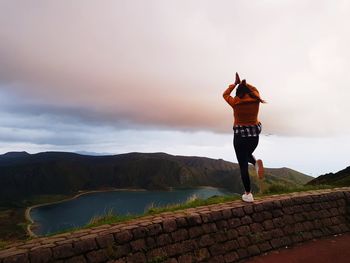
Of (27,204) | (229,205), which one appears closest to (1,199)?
(27,204)

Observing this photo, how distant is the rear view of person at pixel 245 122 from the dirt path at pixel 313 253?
168cm

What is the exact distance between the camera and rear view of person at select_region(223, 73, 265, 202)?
7.52 meters

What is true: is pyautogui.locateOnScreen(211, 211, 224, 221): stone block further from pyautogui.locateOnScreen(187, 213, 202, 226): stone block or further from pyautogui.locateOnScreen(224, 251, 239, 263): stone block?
pyautogui.locateOnScreen(224, 251, 239, 263): stone block

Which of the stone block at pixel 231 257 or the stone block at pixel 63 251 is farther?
the stone block at pixel 231 257

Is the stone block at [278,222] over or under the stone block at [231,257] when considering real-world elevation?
over

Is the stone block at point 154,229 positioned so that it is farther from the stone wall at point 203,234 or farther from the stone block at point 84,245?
the stone block at point 84,245

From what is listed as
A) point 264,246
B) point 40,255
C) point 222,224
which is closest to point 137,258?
point 40,255

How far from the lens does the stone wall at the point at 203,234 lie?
5.43m

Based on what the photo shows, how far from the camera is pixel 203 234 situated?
6.63 m

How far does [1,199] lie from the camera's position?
18238 centimetres

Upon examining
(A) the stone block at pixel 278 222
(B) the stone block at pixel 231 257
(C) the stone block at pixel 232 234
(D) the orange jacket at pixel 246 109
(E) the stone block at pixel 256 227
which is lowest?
(B) the stone block at pixel 231 257

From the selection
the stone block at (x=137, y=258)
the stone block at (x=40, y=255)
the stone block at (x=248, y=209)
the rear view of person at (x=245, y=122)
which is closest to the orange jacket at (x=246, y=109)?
the rear view of person at (x=245, y=122)

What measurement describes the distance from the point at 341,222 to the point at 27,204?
182368mm

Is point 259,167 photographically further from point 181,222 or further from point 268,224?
point 181,222
